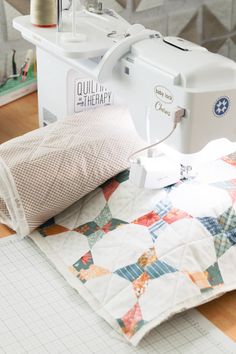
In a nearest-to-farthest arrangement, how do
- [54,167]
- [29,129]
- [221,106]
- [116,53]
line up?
[221,106] → [116,53] → [54,167] → [29,129]

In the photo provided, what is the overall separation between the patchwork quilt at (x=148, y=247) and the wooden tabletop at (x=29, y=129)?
0.03 meters

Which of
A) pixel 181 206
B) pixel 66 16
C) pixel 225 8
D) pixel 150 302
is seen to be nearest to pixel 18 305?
A: pixel 150 302

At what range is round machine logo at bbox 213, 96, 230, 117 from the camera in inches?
45.4

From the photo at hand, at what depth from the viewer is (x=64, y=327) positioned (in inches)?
48.1

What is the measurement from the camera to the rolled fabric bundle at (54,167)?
Answer: 1.43 m

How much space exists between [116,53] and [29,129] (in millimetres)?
554

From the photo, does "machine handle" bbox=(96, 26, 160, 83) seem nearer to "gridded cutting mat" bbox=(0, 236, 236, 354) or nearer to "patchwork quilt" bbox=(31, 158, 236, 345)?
"patchwork quilt" bbox=(31, 158, 236, 345)

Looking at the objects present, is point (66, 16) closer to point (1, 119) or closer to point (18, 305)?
point (1, 119)

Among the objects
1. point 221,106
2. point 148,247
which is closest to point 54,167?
point 148,247

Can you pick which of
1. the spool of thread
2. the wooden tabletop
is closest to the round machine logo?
the wooden tabletop

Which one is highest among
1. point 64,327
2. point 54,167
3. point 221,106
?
point 221,106

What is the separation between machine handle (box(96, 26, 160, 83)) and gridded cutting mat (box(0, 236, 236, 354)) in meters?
0.39

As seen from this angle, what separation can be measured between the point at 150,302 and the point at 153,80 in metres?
0.38

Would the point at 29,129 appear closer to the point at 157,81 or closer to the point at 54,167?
the point at 54,167
